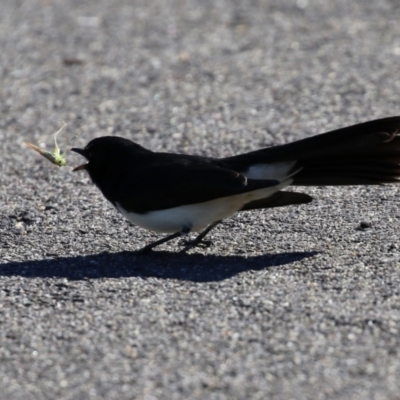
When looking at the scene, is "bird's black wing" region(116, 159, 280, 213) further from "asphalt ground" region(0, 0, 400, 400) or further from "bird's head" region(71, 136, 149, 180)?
"asphalt ground" region(0, 0, 400, 400)

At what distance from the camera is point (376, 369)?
4371 millimetres

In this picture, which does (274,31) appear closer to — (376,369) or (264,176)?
(264,176)

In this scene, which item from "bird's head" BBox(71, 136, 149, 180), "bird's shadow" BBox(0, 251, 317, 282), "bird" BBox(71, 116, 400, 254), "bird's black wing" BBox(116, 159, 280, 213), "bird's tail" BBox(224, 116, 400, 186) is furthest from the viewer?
"bird's head" BBox(71, 136, 149, 180)

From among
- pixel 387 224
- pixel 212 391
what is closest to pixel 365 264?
pixel 387 224

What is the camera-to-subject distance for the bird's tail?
6395 mm

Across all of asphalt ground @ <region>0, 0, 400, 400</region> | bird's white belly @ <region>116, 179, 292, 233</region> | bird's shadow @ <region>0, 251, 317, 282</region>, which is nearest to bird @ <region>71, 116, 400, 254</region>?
bird's white belly @ <region>116, 179, 292, 233</region>

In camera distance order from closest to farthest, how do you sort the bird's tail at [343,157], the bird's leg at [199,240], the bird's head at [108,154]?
1. the bird's tail at [343,157]
2. the bird's leg at [199,240]
3. the bird's head at [108,154]

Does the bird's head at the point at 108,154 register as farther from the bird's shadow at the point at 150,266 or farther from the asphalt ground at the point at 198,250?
the bird's shadow at the point at 150,266

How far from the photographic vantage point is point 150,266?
618 centimetres

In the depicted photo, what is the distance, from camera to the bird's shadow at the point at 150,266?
19.6 feet

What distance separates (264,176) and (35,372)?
2474 mm

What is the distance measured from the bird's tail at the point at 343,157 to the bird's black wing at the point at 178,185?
30cm

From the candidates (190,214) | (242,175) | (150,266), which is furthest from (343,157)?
(150,266)

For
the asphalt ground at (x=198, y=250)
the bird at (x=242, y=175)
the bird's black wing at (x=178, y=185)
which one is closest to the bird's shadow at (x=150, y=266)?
the asphalt ground at (x=198, y=250)
